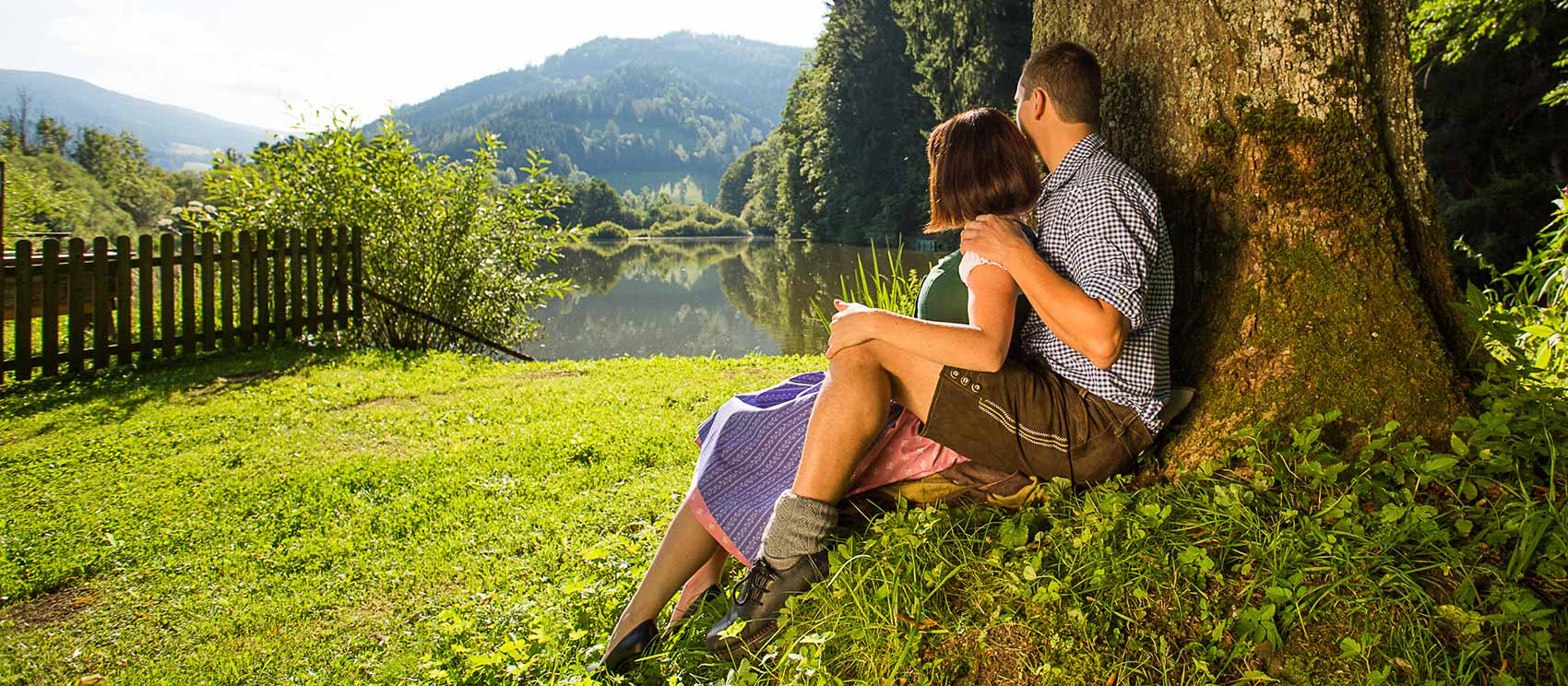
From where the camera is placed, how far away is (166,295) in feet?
26.1

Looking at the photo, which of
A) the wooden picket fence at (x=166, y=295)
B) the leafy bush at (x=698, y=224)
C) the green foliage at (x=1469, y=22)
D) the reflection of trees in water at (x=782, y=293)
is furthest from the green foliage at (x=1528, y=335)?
the leafy bush at (x=698, y=224)

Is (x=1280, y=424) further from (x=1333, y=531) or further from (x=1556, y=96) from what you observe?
(x=1556, y=96)

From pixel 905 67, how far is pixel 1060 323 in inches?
1683

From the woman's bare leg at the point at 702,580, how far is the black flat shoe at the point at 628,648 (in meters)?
0.16

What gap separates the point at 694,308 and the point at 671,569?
1948 centimetres

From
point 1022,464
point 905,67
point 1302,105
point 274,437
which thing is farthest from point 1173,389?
point 905,67

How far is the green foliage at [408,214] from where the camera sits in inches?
405

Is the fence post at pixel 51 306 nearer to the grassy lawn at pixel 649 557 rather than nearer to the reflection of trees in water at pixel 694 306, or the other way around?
the grassy lawn at pixel 649 557

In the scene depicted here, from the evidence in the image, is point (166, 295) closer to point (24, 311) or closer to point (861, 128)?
point (24, 311)

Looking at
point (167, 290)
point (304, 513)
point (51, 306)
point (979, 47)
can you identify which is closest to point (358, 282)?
point (167, 290)

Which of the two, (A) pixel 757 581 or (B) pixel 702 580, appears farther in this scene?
(B) pixel 702 580

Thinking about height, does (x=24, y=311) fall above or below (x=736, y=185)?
below

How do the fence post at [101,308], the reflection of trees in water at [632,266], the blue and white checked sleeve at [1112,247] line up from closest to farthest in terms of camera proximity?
the blue and white checked sleeve at [1112,247] < the fence post at [101,308] < the reflection of trees in water at [632,266]

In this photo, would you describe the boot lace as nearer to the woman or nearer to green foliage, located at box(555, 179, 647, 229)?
the woman
